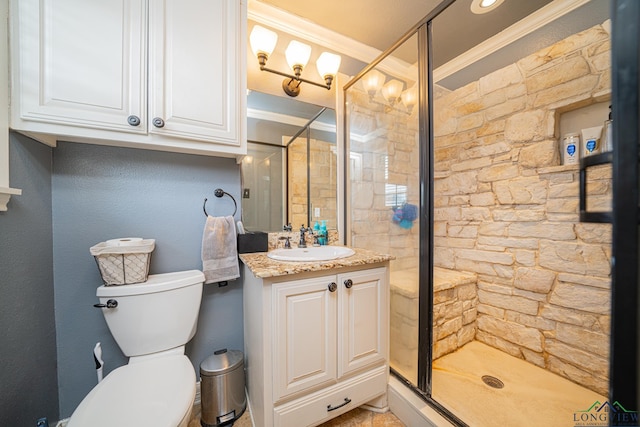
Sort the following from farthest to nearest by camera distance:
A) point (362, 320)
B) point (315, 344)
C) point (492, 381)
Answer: point (492, 381)
point (362, 320)
point (315, 344)

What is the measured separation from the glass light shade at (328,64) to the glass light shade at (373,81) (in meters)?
0.24

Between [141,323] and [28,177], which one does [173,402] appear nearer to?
[141,323]

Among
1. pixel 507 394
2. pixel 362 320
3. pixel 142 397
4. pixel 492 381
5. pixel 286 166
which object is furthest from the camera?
pixel 286 166

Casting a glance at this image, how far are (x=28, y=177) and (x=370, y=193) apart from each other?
1.83m

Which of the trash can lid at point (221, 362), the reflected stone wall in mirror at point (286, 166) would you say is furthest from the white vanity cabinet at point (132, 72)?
the trash can lid at point (221, 362)

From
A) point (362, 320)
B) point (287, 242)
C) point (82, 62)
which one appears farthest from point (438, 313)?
point (82, 62)

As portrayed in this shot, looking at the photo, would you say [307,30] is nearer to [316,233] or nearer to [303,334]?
[316,233]

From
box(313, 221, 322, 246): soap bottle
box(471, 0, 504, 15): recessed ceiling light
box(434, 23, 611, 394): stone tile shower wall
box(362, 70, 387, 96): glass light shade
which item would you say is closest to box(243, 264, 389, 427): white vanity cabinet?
box(313, 221, 322, 246): soap bottle

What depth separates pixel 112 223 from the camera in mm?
1158

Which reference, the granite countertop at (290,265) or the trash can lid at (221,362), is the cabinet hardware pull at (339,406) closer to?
the trash can lid at (221,362)

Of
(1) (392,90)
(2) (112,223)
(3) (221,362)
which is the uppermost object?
(1) (392,90)

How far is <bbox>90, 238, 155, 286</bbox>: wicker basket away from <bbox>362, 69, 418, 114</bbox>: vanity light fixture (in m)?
1.71

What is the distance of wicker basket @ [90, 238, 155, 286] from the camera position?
1.00m

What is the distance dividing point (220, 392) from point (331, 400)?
59 cm
